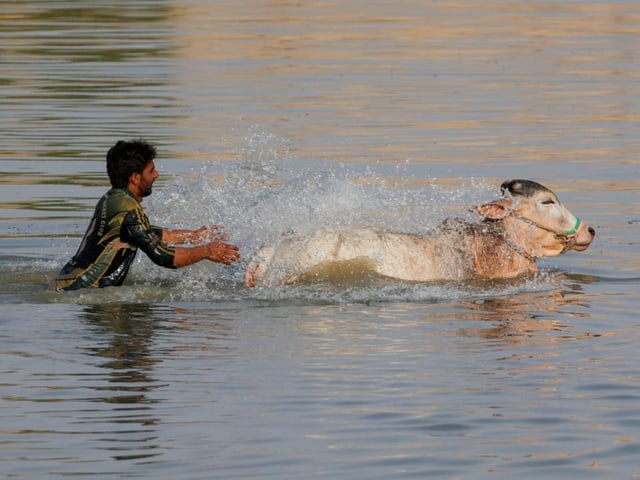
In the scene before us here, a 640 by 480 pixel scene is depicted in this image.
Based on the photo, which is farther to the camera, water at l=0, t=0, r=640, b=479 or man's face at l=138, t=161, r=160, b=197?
man's face at l=138, t=161, r=160, b=197

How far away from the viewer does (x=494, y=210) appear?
13898 mm

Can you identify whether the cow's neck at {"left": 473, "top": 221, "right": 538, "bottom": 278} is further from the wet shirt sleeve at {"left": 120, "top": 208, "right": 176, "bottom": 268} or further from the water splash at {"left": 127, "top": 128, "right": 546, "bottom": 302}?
the wet shirt sleeve at {"left": 120, "top": 208, "right": 176, "bottom": 268}

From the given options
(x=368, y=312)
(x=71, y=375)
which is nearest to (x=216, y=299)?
(x=368, y=312)

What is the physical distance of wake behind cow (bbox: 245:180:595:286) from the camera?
13352 mm

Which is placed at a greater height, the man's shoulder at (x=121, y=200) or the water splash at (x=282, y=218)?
the man's shoulder at (x=121, y=200)

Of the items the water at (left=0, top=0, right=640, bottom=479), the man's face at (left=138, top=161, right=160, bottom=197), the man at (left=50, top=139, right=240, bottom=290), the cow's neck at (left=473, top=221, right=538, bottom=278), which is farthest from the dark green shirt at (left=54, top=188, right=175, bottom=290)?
the cow's neck at (left=473, top=221, right=538, bottom=278)

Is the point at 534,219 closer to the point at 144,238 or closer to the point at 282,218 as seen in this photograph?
the point at 282,218

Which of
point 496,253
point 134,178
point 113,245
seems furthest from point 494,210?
point 113,245

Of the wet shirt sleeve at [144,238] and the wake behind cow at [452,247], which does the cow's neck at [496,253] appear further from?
the wet shirt sleeve at [144,238]

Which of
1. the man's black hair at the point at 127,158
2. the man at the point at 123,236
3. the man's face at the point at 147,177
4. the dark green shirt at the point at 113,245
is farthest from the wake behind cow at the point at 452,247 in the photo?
the man's black hair at the point at 127,158

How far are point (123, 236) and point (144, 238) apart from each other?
0.75 feet

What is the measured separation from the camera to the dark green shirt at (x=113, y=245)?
13125 mm

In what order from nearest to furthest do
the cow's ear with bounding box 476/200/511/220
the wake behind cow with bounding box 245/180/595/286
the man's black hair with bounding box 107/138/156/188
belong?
the man's black hair with bounding box 107/138/156/188
the wake behind cow with bounding box 245/180/595/286
the cow's ear with bounding box 476/200/511/220

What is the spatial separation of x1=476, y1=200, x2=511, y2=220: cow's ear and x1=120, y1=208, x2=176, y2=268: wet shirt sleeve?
2612 mm
